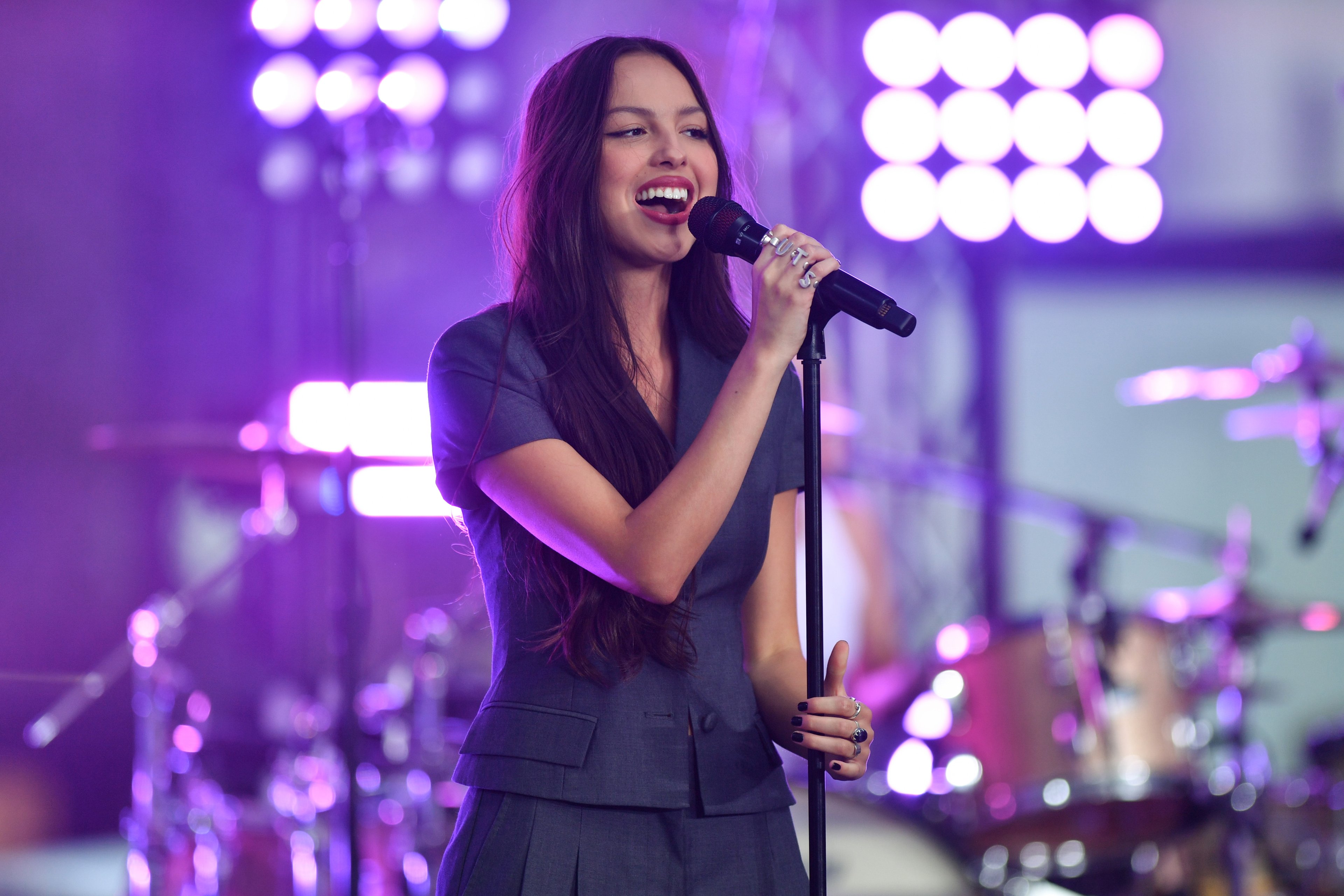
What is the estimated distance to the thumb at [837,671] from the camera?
1327 millimetres

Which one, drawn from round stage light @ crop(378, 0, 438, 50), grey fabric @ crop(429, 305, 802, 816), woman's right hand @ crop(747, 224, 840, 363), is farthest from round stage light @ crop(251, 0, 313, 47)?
woman's right hand @ crop(747, 224, 840, 363)

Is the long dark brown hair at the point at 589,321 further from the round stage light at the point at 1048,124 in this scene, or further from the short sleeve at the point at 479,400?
the round stage light at the point at 1048,124

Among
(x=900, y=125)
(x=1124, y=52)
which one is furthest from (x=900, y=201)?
(x=1124, y=52)

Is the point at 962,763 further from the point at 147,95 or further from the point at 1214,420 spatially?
the point at 1214,420

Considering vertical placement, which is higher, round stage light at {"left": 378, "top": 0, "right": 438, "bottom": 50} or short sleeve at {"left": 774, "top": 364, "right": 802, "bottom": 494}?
round stage light at {"left": 378, "top": 0, "right": 438, "bottom": 50}

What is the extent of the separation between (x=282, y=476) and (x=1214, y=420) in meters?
4.86

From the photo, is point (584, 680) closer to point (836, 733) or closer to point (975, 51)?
point (836, 733)

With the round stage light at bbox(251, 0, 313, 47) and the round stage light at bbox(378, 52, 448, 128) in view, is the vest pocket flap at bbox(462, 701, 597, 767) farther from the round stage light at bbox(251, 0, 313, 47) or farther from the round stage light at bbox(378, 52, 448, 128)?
the round stage light at bbox(378, 52, 448, 128)

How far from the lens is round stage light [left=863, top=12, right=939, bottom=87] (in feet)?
19.1

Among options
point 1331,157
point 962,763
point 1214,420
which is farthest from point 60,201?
point 1331,157

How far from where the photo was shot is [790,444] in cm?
150

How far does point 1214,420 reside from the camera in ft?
20.4

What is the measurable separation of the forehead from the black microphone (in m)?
0.16

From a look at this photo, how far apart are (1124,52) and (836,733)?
5768mm
